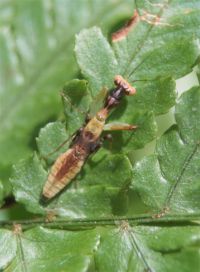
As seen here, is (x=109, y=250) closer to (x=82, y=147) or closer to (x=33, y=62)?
(x=82, y=147)

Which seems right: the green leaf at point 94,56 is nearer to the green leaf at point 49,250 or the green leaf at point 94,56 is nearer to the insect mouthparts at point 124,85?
the insect mouthparts at point 124,85

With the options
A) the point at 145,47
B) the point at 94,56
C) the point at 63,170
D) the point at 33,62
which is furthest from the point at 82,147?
the point at 33,62

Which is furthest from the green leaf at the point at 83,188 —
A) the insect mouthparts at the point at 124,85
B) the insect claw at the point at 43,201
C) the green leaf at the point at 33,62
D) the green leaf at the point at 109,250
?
the green leaf at the point at 33,62

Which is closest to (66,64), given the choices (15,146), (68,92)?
(15,146)

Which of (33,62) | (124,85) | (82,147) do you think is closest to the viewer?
(124,85)

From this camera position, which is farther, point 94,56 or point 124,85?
point 94,56

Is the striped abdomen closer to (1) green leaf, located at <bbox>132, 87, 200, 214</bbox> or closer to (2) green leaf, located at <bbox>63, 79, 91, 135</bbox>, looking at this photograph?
(2) green leaf, located at <bbox>63, 79, 91, 135</bbox>

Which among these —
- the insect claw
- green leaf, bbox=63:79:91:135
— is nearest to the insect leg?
green leaf, bbox=63:79:91:135

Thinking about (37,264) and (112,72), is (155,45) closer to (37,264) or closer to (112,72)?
(112,72)
